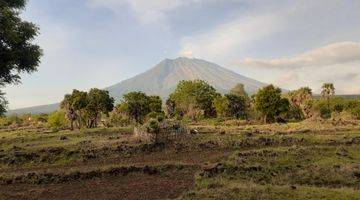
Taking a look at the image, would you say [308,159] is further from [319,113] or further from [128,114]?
[319,113]

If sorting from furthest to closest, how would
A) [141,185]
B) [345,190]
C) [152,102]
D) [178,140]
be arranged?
[152,102] → [178,140] → [141,185] → [345,190]

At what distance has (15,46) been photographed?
27.1 meters

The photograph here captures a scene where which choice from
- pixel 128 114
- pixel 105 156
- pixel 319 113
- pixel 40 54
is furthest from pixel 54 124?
pixel 40 54

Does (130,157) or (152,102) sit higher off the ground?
(152,102)

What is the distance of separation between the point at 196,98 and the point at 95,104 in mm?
44277

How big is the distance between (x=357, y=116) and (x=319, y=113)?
14636 millimetres

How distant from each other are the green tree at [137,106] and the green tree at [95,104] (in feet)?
16.5

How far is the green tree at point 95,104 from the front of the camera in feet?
302

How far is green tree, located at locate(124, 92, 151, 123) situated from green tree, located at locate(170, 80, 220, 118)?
28.9 meters

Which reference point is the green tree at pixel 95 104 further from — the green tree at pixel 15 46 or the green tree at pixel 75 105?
the green tree at pixel 15 46

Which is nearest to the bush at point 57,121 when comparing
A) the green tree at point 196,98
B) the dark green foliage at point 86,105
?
the dark green foliage at point 86,105

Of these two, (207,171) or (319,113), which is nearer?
(207,171)

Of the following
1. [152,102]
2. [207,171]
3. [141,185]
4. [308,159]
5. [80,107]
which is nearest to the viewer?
[141,185]

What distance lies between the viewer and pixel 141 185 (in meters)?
25.9
